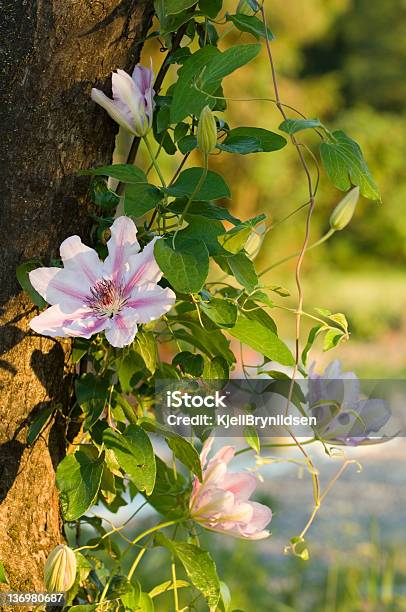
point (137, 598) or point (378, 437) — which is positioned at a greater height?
point (378, 437)

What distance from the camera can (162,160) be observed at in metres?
4.53

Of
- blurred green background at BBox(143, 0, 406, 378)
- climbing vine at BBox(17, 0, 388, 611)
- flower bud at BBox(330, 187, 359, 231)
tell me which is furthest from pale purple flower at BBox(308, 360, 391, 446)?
blurred green background at BBox(143, 0, 406, 378)

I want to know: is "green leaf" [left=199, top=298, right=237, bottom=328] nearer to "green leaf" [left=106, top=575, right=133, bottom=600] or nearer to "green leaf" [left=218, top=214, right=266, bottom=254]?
"green leaf" [left=218, top=214, right=266, bottom=254]

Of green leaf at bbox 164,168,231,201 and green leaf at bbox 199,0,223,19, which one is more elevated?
green leaf at bbox 199,0,223,19

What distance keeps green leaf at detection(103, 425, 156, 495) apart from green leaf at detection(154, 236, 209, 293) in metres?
0.12

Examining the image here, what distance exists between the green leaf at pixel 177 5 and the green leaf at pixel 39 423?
298 mm

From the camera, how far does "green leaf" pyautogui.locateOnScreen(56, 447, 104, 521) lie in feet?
1.99

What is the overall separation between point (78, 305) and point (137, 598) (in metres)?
0.24

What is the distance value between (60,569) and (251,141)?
1.09 feet

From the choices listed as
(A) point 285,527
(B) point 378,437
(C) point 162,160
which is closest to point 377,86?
(C) point 162,160

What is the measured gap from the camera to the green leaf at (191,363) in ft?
2.25

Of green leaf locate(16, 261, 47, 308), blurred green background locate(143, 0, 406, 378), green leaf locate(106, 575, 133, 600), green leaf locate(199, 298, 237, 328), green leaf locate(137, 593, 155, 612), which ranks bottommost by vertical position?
green leaf locate(137, 593, 155, 612)

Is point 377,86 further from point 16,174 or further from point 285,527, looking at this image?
point 16,174

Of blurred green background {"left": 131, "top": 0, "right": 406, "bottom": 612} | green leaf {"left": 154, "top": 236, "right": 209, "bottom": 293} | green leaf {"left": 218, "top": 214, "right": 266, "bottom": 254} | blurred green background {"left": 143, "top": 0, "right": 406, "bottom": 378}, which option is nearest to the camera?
green leaf {"left": 154, "top": 236, "right": 209, "bottom": 293}
